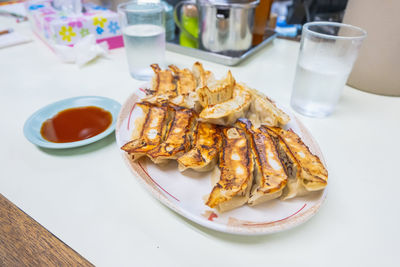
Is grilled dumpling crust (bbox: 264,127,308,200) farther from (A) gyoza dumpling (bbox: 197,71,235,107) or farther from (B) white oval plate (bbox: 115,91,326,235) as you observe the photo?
(A) gyoza dumpling (bbox: 197,71,235,107)

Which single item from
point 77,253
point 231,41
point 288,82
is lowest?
point 77,253

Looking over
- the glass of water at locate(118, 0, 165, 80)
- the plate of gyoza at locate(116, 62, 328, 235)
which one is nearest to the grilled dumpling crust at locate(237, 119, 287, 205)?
the plate of gyoza at locate(116, 62, 328, 235)

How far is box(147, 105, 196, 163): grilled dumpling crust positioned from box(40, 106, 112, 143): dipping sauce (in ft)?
0.90

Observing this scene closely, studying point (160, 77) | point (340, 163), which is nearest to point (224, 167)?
point (340, 163)

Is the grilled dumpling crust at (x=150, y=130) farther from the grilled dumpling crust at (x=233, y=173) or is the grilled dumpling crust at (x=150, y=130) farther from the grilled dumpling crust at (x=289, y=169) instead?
the grilled dumpling crust at (x=289, y=169)

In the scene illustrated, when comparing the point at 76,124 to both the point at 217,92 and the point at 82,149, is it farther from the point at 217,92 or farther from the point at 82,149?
the point at 217,92

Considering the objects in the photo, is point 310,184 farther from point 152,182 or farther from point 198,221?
point 152,182

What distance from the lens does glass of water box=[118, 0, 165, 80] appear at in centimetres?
120

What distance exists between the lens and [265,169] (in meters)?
0.61

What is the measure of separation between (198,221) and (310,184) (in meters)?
0.26

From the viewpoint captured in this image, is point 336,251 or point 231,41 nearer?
point 336,251

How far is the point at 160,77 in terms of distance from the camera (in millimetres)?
995

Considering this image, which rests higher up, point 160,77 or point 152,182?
point 160,77

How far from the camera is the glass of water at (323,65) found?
904 millimetres
